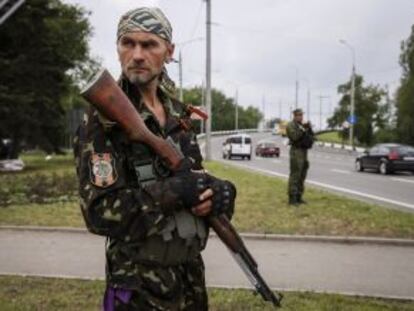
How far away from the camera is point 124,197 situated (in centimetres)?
247

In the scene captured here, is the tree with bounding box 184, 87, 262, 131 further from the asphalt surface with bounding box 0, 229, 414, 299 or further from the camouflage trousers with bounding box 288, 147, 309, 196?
the asphalt surface with bounding box 0, 229, 414, 299

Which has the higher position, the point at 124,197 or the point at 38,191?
the point at 124,197

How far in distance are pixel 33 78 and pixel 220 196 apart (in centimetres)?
3038

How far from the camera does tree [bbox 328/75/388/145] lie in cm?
7888

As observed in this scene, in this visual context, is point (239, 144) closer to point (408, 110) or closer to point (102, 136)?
point (408, 110)

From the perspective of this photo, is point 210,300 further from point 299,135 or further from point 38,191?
point 38,191

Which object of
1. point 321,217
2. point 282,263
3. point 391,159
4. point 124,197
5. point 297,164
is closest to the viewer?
point 124,197

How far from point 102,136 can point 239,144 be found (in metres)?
46.5

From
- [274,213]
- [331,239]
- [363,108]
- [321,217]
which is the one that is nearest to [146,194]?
[331,239]

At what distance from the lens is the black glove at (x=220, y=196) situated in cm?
Answer: 255

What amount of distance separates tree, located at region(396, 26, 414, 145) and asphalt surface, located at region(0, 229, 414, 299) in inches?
1975

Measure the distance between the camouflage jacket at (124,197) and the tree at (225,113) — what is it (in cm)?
11504

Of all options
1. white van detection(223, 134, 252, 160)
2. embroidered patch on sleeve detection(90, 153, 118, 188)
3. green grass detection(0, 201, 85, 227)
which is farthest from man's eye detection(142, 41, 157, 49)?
white van detection(223, 134, 252, 160)

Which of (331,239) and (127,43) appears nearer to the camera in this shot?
(127,43)
